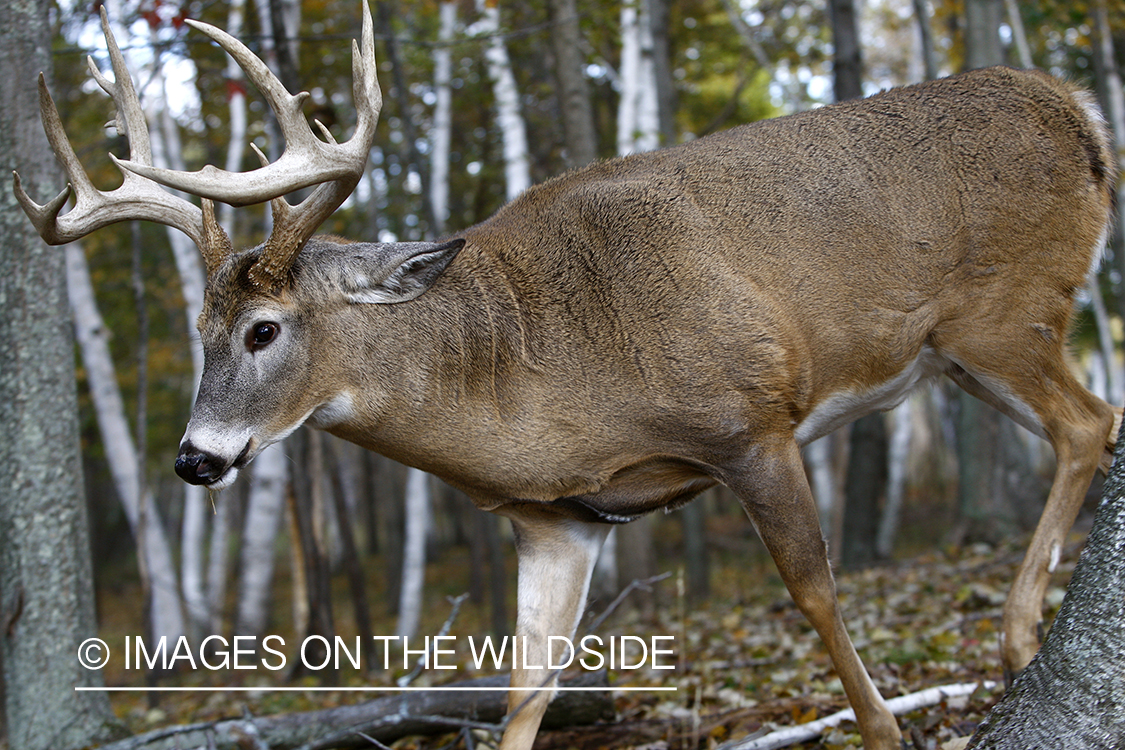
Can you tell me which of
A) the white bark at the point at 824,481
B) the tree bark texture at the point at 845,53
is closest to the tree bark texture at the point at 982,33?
the tree bark texture at the point at 845,53

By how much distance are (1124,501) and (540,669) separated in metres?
2.43

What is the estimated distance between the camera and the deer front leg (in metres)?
4.21

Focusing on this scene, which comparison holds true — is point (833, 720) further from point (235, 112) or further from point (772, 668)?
point (235, 112)

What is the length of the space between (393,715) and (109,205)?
2.64 m

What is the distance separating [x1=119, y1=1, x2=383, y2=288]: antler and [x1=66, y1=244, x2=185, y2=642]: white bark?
7834mm

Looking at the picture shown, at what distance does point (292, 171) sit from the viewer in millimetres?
3859

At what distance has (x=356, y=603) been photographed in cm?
986

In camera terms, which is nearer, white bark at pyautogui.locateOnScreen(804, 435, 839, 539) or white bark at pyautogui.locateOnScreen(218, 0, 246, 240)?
white bark at pyautogui.locateOnScreen(218, 0, 246, 240)

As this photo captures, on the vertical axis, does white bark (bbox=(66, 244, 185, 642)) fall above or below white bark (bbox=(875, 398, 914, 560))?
above

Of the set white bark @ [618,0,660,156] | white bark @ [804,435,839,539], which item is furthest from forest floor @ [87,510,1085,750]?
white bark @ [618,0,660,156]

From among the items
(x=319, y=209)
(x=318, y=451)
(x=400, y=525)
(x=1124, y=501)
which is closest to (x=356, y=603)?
(x=318, y=451)

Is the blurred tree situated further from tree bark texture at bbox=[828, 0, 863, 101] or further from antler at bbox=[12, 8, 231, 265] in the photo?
antler at bbox=[12, 8, 231, 265]

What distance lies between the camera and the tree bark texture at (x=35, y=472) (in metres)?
4.89

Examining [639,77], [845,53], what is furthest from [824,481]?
[639,77]
